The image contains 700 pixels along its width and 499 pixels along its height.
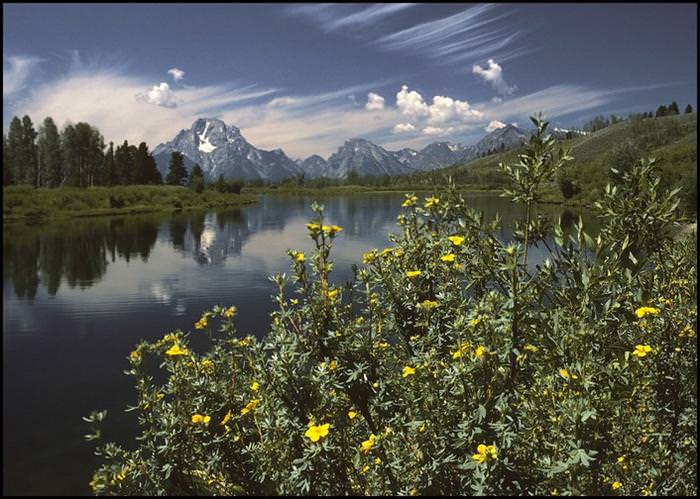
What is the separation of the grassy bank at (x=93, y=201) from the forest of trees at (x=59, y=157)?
529 inches

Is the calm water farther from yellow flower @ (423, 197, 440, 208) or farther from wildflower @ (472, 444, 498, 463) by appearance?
wildflower @ (472, 444, 498, 463)

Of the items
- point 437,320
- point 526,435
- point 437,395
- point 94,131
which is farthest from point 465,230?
point 94,131

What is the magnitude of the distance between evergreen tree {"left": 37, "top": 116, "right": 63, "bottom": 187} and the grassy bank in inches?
519

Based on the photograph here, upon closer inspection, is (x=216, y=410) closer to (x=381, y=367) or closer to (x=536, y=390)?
(x=381, y=367)

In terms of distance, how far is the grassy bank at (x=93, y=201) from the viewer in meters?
65.6

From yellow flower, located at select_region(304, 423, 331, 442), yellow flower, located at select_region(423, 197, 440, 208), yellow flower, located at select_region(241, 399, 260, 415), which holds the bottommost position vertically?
yellow flower, located at select_region(241, 399, 260, 415)

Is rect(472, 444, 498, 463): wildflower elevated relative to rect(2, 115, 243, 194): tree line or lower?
lower

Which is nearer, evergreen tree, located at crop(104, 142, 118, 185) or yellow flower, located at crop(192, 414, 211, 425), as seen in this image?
yellow flower, located at crop(192, 414, 211, 425)

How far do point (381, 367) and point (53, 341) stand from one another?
64.6 feet

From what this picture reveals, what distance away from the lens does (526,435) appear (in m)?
3.76

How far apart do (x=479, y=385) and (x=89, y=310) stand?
24958mm

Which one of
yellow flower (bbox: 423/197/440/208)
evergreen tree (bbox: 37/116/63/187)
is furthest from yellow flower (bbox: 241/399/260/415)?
evergreen tree (bbox: 37/116/63/187)

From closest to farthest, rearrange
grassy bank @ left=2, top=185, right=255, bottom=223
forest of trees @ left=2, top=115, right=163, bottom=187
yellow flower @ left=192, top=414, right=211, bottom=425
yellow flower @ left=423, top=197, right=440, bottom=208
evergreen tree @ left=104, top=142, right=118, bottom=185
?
yellow flower @ left=192, top=414, right=211, bottom=425, yellow flower @ left=423, top=197, right=440, bottom=208, grassy bank @ left=2, top=185, right=255, bottom=223, forest of trees @ left=2, top=115, right=163, bottom=187, evergreen tree @ left=104, top=142, right=118, bottom=185

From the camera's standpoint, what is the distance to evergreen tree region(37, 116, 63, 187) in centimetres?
9562
